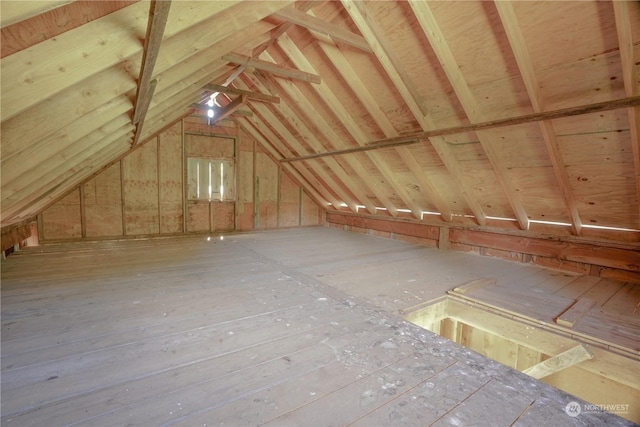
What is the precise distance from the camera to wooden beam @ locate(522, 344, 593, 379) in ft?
6.59

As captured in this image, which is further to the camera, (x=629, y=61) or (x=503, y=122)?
(x=503, y=122)

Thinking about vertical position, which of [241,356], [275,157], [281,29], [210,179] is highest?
[281,29]

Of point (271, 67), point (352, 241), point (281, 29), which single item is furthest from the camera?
point (352, 241)

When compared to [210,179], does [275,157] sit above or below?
above

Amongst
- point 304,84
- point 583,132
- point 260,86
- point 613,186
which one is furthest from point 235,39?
point 613,186

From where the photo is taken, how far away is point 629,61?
2006 millimetres

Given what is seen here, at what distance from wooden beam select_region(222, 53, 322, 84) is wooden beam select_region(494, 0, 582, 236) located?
2.21 meters

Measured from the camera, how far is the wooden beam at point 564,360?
79.0 inches

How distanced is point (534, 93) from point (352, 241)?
367cm

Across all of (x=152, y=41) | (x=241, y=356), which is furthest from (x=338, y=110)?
(x=241, y=356)

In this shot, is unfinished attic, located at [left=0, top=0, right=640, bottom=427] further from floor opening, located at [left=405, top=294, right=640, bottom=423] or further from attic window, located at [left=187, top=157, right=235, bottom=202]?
attic window, located at [left=187, top=157, right=235, bottom=202]

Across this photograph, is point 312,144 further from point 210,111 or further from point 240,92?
point 210,111

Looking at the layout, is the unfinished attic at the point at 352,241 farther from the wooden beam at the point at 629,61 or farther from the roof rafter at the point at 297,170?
the roof rafter at the point at 297,170

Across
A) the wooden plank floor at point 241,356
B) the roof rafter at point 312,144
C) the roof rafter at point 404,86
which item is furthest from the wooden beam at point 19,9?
the roof rafter at point 312,144
